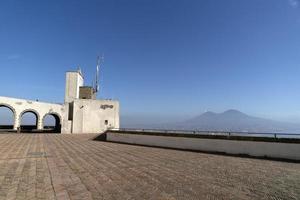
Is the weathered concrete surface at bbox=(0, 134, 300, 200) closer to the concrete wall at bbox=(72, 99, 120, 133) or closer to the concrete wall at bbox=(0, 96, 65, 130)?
the concrete wall at bbox=(72, 99, 120, 133)

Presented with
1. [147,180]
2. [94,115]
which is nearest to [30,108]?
Answer: [94,115]

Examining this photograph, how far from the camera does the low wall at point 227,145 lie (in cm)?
1159

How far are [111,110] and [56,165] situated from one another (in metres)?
26.0

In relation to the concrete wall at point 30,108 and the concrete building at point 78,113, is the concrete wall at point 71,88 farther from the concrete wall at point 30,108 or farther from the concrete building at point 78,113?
the concrete building at point 78,113

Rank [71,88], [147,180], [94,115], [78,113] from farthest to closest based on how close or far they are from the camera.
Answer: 1. [71,88]
2. [94,115]
3. [78,113]
4. [147,180]

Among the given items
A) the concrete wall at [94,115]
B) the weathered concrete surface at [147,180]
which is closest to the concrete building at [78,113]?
the concrete wall at [94,115]

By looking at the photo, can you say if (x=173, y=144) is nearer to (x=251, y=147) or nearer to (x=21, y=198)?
(x=251, y=147)

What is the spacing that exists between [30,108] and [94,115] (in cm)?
922

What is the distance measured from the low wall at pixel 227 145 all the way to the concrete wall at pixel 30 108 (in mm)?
20582

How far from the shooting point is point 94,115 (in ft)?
114

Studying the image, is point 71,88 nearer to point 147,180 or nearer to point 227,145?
point 227,145

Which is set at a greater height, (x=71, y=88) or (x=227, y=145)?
(x=71, y=88)

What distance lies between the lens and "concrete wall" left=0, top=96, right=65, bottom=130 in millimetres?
32456

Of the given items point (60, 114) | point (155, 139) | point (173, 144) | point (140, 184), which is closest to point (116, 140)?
point (155, 139)
